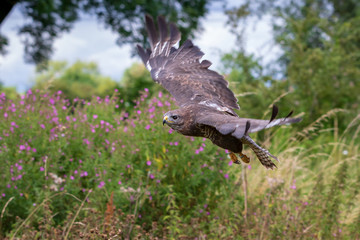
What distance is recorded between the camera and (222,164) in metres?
5.02

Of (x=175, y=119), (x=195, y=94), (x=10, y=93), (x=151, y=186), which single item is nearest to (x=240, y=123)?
(x=175, y=119)

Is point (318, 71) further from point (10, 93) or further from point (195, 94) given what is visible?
point (10, 93)

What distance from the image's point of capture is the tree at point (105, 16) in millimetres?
13445

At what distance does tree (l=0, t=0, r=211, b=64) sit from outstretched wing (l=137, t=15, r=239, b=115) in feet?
26.6

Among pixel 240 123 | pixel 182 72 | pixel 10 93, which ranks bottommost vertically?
pixel 240 123

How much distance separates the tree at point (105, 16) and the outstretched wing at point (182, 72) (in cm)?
810

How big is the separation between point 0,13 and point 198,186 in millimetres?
8997

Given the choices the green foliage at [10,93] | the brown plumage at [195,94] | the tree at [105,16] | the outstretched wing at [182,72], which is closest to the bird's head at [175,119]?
the brown plumage at [195,94]

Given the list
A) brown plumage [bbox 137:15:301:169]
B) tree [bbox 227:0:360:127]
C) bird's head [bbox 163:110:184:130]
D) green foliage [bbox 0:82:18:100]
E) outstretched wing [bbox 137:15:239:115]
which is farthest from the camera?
tree [bbox 227:0:360:127]

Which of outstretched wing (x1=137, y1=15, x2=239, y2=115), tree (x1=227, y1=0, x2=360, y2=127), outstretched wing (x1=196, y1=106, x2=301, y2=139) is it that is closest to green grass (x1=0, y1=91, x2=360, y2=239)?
outstretched wing (x1=137, y1=15, x2=239, y2=115)

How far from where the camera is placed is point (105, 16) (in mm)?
14164

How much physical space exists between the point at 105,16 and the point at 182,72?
997cm

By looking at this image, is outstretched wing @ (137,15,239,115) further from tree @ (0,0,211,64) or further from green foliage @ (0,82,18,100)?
tree @ (0,0,211,64)

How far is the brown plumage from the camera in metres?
3.15
